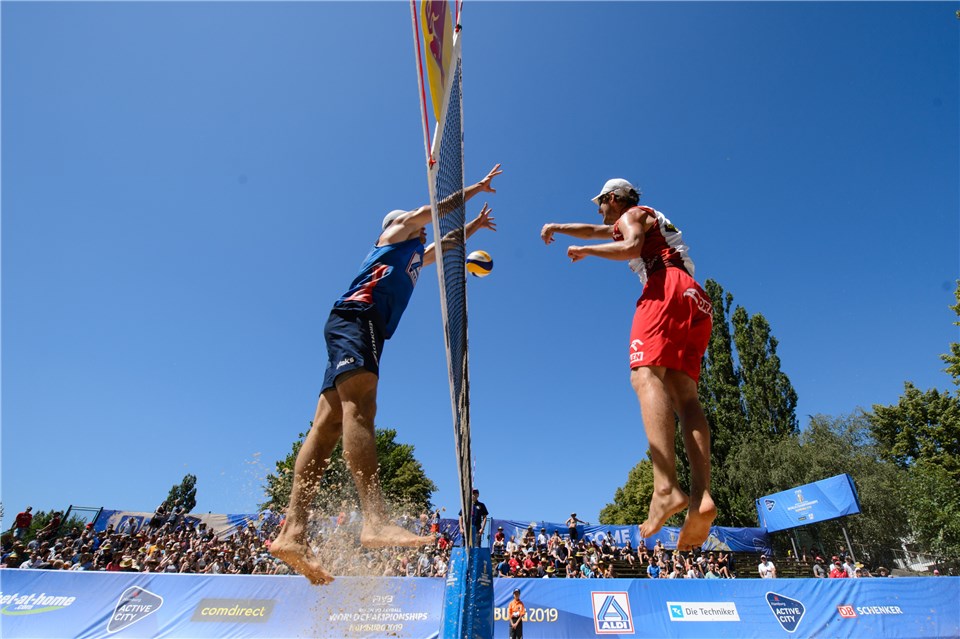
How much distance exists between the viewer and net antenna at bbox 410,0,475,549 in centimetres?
229

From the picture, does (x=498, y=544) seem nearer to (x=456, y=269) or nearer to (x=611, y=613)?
(x=611, y=613)

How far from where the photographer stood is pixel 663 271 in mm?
2924

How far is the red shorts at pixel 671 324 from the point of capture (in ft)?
8.79

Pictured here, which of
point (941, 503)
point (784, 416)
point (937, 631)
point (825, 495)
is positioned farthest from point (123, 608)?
point (784, 416)

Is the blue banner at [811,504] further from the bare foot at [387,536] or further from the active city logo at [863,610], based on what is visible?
the bare foot at [387,536]

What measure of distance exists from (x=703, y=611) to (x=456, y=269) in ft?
37.9

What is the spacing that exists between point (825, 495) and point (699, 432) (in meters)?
20.2

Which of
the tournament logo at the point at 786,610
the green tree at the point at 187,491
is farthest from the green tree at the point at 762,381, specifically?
the green tree at the point at 187,491

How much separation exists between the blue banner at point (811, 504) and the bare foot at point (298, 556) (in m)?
20.1

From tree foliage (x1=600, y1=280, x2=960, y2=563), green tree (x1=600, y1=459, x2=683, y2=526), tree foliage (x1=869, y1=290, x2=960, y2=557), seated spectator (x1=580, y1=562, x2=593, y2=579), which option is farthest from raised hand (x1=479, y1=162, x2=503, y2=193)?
green tree (x1=600, y1=459, x2=683, y2=526)

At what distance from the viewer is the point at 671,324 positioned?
107 inches

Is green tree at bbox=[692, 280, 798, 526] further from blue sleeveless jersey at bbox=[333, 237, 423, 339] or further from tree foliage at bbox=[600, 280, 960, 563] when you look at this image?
blue sleeveless jersey at bbox=[333, 237, 423, 339]

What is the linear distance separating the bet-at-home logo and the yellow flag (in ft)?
37.0

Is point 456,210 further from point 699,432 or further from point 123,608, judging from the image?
point 123,608
